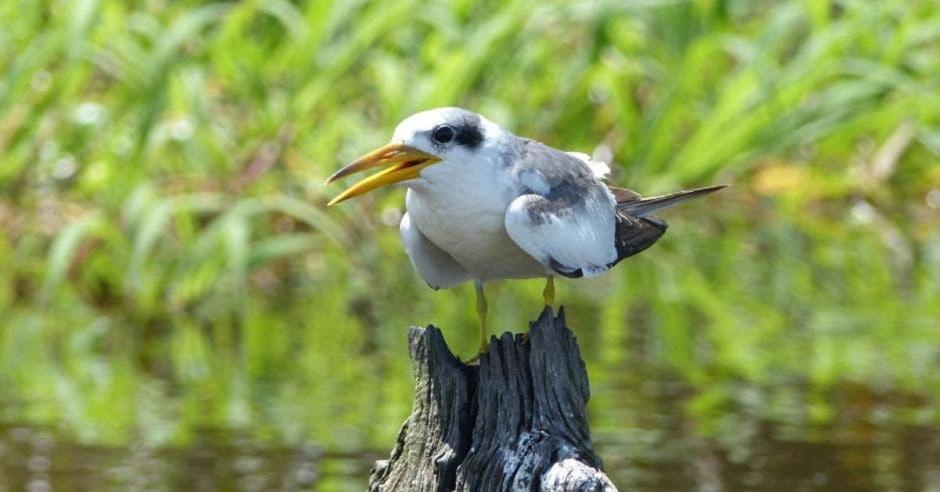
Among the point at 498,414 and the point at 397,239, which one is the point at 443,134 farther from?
the point at 397,239

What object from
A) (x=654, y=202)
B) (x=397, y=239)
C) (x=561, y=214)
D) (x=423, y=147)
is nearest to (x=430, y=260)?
(x=561, y=214)

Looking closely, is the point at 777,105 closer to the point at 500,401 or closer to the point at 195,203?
the point at 195,203

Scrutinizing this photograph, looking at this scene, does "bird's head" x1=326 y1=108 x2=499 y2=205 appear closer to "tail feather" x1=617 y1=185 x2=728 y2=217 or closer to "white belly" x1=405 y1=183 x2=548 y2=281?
"white belly" x1=405 y1=183 x2=548 y2=281

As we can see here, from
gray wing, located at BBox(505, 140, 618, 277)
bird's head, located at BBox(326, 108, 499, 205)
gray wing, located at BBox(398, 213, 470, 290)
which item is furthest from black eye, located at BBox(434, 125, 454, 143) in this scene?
gray wing, located at BBox(398, 213, 470, 290)

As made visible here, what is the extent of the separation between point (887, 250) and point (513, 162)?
7599 mm

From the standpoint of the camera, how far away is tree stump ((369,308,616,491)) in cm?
479

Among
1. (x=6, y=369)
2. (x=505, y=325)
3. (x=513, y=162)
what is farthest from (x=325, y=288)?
(x=513, y=162)

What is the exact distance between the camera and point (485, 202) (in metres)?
4.89

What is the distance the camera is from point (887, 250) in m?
12.2

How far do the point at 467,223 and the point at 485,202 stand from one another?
0.24ft

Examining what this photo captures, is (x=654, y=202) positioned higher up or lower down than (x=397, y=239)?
lower down

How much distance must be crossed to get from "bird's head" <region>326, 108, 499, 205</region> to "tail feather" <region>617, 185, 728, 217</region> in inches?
31.3

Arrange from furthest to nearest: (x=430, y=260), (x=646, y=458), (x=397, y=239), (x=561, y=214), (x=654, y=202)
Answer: (x=397, y=239) → (x=646, y=458) → (x=654, y=202) → (x=430, y=260) → (x=561, y=214)

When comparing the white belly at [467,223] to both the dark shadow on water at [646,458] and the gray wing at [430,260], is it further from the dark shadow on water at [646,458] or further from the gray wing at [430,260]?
the dark shadow on water at [646,458]
